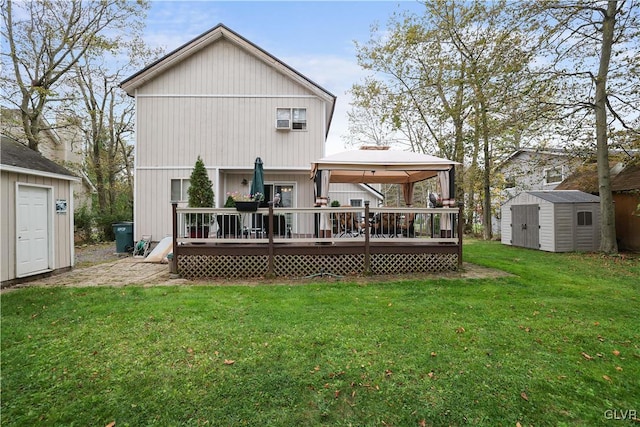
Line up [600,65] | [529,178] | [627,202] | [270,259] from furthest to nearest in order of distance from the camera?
[529,178] < [627,202] < [600,65] < [270,259]

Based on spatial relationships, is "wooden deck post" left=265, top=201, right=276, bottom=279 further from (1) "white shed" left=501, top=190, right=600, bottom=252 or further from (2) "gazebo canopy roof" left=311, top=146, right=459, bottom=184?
(1) "white shed" left=501, top=190, right=600, bottom=252

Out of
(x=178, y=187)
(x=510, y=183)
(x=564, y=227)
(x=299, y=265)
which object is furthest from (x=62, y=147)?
(x=510, y=183)

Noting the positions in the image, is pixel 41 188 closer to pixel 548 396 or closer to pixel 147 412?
pixel 147 412

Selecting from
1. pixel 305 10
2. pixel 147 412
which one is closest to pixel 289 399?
pixel 147 412

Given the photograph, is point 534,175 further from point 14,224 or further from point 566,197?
point 14,224

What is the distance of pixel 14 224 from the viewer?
6.14 metres

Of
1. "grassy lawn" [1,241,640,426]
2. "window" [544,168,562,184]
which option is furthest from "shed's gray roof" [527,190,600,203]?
"grassy lawn" [1,241,640,426]

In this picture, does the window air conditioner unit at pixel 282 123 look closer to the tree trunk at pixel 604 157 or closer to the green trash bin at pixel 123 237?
the green trash bin at pixel 123 237

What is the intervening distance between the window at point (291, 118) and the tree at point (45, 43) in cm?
894

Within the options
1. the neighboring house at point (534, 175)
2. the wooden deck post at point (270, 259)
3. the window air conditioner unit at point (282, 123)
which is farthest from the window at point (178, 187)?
the neighboring house at point (534, 175)

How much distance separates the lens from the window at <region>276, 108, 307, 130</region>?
10.8 meters

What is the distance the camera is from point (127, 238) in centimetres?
1071

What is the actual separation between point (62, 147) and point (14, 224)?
66.0ft

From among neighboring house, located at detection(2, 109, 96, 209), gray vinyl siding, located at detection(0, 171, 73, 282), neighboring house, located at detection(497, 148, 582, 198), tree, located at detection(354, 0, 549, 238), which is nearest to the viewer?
gray vinyl siding, located at detection(0, 171, 73, 282)
